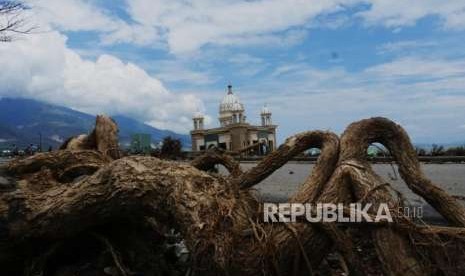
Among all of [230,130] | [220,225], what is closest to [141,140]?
[220,225]

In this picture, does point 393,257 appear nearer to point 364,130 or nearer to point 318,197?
point 318,197

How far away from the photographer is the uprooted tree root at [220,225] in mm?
4594

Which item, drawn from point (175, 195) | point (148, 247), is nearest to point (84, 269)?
point (148, 247)

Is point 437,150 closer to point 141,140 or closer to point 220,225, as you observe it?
point 141,140

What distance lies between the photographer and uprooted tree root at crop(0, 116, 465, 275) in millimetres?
4594

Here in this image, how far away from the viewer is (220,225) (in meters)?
4.78

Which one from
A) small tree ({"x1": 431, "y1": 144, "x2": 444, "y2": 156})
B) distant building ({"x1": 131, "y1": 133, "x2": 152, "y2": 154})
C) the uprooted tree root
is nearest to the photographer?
the uprooted tree root

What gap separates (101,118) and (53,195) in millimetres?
2806

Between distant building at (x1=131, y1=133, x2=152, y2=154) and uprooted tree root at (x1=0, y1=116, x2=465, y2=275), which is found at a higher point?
distant building at (x1=131, y1=133, x2=152, y2=154)

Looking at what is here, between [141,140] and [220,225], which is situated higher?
[141,140]

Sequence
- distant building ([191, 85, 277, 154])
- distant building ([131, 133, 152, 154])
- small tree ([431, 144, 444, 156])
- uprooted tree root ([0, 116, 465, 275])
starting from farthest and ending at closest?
distant building ([191, 85, 277, 154]) < small tree ([431, 144, 444, 156]) < distant building ([131, 133, 152, 154]) < uprooted tree root ([0, 116, 465, 275])

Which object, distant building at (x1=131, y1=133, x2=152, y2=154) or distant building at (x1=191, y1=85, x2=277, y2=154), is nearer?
distant building at (x1=131, y1=133, x2=152, y2=154)

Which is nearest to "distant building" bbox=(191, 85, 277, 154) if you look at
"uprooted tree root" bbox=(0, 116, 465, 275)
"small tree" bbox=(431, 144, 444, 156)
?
"small tree" bbox=(431, 144, 444, 156)

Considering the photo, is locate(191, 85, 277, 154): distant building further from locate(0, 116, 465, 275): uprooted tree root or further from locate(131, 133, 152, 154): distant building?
locate(0, 116, 465, 275): uprooted tree root
